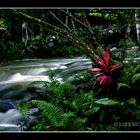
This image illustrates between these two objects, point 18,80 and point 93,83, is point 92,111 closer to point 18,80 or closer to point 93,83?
point 93,83

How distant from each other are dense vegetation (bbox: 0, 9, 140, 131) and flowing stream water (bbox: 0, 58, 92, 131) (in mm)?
173

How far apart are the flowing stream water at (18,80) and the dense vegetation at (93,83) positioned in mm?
173

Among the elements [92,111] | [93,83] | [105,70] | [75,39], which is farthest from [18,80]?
[92,111]

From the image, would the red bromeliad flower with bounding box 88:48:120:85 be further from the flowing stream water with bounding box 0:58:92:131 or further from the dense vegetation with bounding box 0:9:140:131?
the flowing stream water with bounding box 0:58:92:131

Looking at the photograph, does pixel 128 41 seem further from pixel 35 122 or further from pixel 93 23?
pixel 35 122

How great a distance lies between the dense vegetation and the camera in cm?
414

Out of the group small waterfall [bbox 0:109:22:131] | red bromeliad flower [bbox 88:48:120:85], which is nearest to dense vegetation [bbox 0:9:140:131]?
red bromeliad flower [bbox 88:48:120:85]

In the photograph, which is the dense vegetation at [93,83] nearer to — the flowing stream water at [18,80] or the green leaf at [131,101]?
the green leaf at [131,101]

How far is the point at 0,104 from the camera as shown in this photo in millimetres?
Result: 5031

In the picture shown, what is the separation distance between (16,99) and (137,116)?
1845mm

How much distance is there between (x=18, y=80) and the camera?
5855mm

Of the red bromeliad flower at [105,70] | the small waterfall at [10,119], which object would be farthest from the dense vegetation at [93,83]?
the small waterfall at [10,119]

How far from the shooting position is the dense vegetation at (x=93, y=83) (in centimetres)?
414

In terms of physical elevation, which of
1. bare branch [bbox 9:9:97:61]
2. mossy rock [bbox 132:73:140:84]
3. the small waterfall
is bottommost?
the small waterfall
